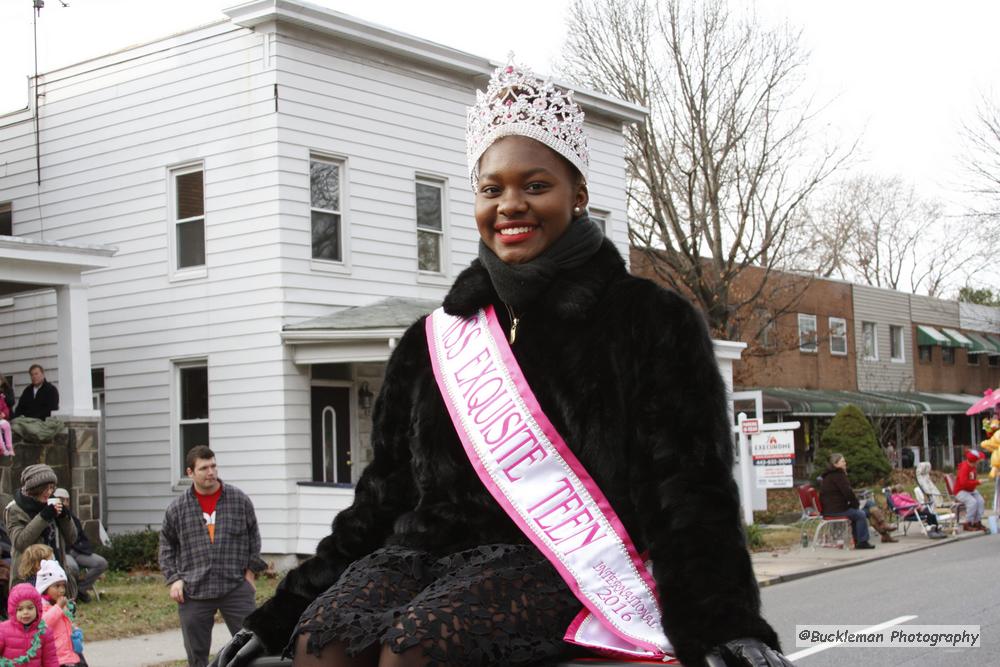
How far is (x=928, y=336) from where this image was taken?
45.9 meters

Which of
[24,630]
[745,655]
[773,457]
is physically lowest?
[24,630]

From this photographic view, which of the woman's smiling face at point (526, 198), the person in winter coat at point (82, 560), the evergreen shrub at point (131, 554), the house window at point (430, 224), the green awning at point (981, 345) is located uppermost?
the house window at point (430, 224)

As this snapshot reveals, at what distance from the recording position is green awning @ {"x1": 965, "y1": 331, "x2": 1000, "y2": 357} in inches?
1957

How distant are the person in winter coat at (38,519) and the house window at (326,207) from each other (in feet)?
21.7

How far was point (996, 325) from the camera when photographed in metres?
49.6

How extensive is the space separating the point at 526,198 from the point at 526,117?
0.21m

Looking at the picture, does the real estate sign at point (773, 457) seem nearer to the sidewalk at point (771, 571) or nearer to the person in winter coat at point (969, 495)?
the sidewalk at point (771, 571)

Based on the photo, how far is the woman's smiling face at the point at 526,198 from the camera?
10.4 ft

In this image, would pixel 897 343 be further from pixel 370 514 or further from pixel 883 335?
pixel 370 514

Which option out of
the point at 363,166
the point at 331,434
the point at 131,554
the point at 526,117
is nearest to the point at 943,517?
the point at 331,434

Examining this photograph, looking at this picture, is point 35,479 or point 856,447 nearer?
point 35,479

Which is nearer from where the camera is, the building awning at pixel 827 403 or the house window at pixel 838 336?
the building awning at pixel 827 403

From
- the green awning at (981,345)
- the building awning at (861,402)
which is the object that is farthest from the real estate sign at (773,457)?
the green awning at (981,345)

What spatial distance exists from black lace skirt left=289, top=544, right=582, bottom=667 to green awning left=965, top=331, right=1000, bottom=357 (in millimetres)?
49983
